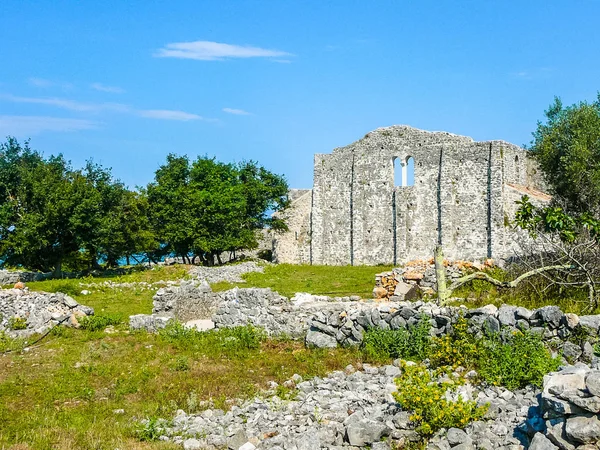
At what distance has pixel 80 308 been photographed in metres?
18.4

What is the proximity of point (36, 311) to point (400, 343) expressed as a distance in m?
12.0

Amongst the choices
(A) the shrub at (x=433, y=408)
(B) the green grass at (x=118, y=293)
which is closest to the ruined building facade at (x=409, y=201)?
(B) the green grass at (x=118, y=293)

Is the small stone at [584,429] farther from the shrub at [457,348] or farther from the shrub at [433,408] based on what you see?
the shrub at [457,348]

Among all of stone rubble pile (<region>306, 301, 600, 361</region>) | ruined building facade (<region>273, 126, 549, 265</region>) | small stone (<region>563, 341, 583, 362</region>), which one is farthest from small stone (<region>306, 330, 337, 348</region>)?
ruined building facade (<region>273, 126, 549, 265</region>)

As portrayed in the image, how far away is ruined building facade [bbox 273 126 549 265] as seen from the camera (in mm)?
39312

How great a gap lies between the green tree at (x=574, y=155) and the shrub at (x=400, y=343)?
63.8 feet

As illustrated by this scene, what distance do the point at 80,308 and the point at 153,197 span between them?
28.2m

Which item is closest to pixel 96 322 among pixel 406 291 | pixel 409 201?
pixel 406 291

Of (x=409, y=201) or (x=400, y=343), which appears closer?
(x=400, y=343)

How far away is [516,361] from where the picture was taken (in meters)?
9.83

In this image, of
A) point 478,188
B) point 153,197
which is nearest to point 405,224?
point 478,188

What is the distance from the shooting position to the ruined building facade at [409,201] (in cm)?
3931

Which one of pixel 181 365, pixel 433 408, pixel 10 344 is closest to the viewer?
pixel 433 408

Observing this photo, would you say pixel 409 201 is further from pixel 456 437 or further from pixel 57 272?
pixel 456 437
